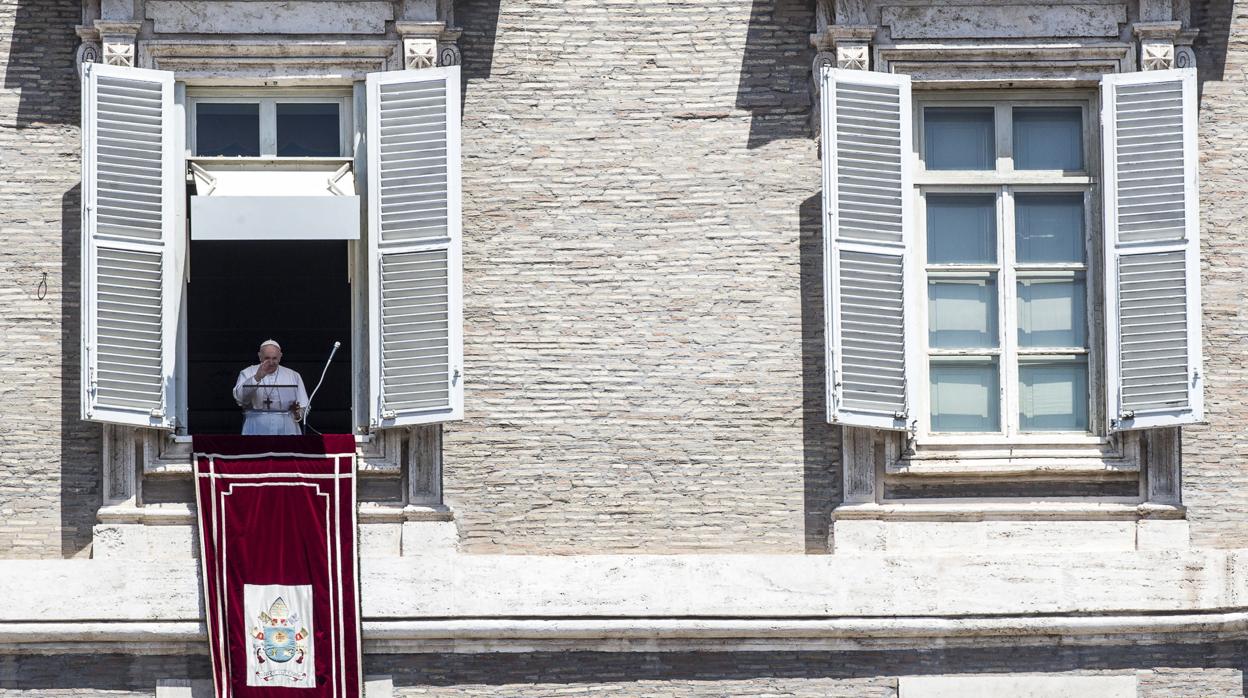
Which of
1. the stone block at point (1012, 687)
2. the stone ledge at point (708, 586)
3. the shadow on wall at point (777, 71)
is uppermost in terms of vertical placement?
the shadow on wall at point (777, 71)

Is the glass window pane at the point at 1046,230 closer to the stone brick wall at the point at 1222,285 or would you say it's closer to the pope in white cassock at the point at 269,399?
the stone brick wall at the point at 1222,285

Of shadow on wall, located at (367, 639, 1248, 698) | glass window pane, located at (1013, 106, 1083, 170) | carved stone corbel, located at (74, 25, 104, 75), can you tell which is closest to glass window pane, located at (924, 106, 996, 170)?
glass window pane, located at (1013, 106, 1083, 170)

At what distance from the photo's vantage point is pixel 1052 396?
1184 centimetres

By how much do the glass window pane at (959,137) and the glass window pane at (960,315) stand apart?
64 cm

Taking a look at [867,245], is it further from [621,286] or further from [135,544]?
[135,544]

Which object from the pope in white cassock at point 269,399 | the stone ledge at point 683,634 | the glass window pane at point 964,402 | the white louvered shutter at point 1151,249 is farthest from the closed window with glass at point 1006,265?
the pope in white cassock at point 269,399

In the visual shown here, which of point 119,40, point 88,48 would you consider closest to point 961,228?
point 119,40

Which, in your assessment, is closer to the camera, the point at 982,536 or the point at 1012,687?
the point at 1012,687

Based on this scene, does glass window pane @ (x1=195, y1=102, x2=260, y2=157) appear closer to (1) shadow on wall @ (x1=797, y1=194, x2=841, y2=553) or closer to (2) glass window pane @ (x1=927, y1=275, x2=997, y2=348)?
(1) shadow on wall @ (x1=797, y1=194, x2=841, y2=553)

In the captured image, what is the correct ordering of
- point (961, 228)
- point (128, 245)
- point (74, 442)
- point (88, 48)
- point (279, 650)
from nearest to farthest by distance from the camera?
point (279, 650)
point (128, 245)
point (74, 442)
point (88, 48)
point (961, 228)

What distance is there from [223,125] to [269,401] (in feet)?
4.98

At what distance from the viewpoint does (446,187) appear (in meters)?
11.5

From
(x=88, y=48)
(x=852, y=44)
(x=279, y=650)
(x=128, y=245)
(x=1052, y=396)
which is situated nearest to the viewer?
(x=279, y=650)

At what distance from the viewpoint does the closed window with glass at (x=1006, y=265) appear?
11.8 metres
